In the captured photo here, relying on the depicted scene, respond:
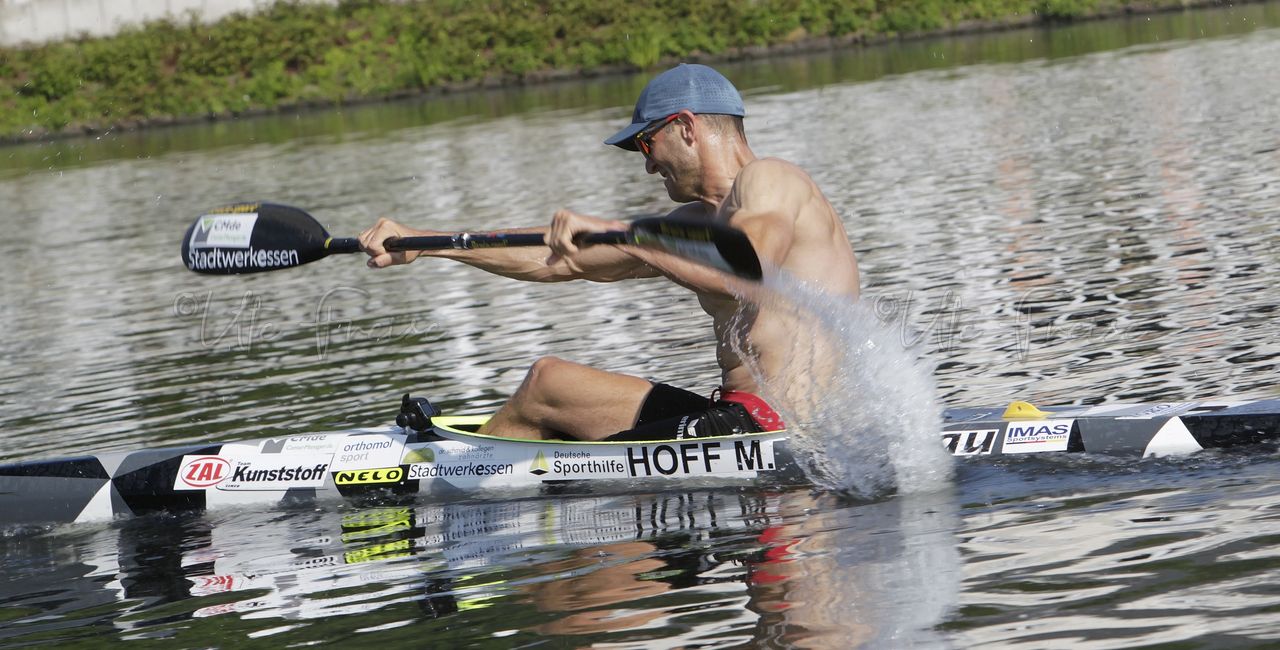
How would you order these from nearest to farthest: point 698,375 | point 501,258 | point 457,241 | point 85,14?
1. point 457,241
2. point 501,258
3. point 698,375
4. point 85,14

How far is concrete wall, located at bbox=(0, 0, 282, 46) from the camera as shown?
48.5 meters

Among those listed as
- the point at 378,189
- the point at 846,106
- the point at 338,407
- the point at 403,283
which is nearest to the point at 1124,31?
the point at 846,106

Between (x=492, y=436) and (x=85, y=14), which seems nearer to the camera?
(x=492, y=436)

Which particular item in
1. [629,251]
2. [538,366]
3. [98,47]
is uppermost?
[98,47]

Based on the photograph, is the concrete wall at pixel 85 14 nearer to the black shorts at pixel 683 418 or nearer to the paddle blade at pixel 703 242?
the black shorts at pixel 683 418

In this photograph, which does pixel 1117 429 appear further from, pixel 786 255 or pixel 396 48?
pixel 396 48

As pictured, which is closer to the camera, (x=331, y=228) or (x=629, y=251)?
(x=629, y=251)

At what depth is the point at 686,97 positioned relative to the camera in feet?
24.2

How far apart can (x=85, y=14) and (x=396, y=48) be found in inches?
385

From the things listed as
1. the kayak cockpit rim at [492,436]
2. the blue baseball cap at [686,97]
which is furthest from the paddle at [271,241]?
the kayak cockpit rim at [492,436]

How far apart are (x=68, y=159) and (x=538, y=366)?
3359cm

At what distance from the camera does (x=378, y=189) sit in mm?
24672

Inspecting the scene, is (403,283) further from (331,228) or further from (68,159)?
(68,159)

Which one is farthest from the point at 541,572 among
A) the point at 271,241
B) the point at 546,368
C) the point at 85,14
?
the point at 85,14
